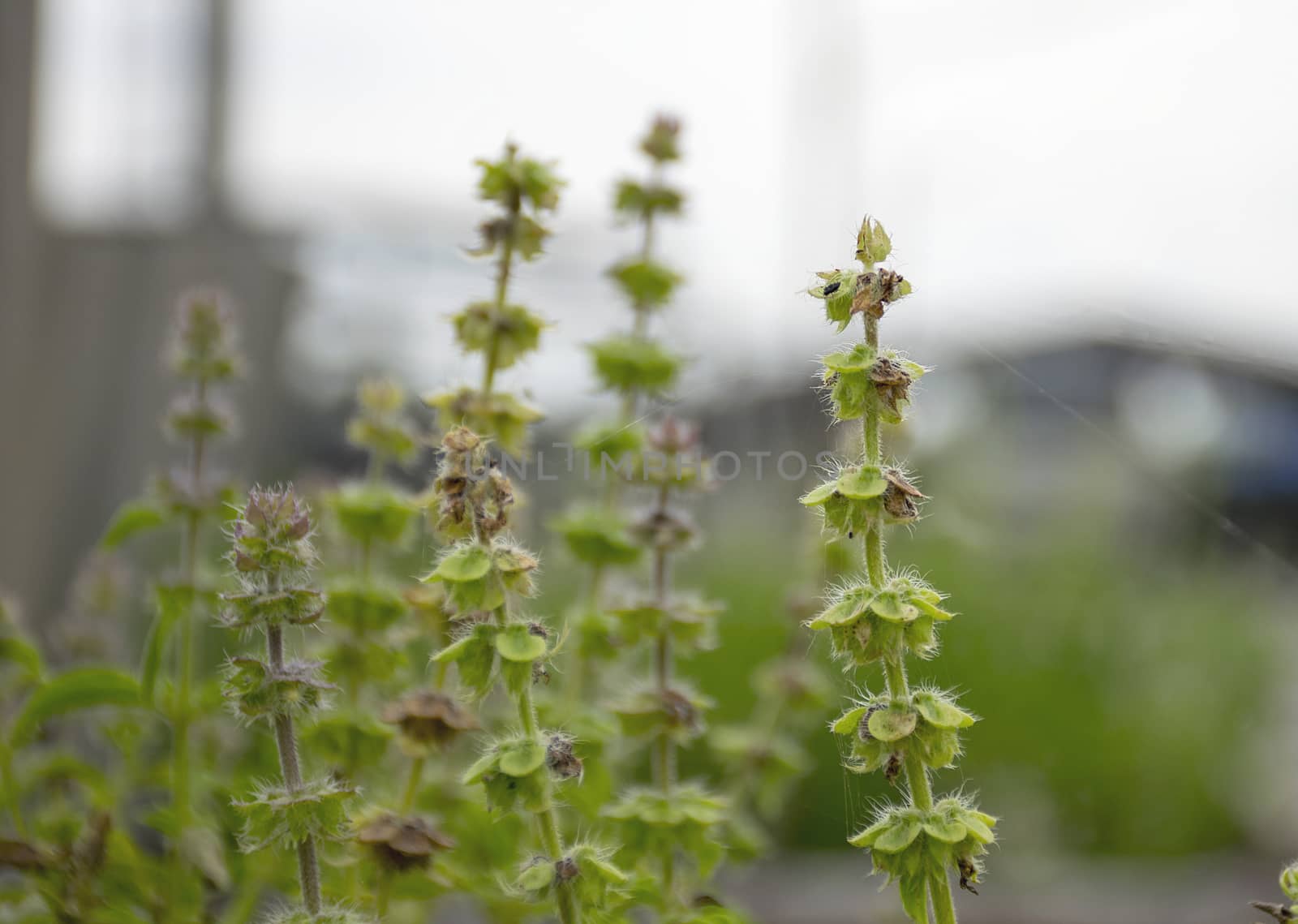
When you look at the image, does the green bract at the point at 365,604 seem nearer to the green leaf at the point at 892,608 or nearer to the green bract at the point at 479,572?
the green bract at the point at 479,572

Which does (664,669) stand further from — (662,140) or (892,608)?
(662,140)

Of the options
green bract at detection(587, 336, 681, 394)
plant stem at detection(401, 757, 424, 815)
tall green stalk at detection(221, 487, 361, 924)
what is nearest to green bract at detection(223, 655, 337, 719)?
tall green stalk at detection(221, 487, 361, 924)

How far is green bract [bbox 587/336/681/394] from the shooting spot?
69 centimetres

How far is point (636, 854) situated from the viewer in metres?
0.56

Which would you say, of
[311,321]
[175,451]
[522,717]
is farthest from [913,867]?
[175,451]

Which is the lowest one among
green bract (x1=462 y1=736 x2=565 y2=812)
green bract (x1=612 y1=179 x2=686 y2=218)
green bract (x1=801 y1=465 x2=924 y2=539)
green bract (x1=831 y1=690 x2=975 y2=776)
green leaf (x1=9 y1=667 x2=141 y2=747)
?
green bract (x1=462 y1=736 x2=565 y2=812)

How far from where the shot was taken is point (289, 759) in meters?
0.46

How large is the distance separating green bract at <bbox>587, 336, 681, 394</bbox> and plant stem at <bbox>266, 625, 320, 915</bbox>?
1.00 ft

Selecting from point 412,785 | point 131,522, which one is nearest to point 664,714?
point 412,785

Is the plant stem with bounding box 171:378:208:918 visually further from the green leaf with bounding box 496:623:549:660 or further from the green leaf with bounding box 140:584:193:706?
the green leaf with bounding box 496:623:549:660

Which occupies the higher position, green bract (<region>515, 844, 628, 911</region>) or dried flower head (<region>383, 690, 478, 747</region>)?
dried flower head (<region>383, 690, 478, 747</region>)

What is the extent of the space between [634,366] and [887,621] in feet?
1.12

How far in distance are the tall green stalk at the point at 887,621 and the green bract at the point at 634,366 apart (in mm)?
281

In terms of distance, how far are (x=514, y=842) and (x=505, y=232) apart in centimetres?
39
